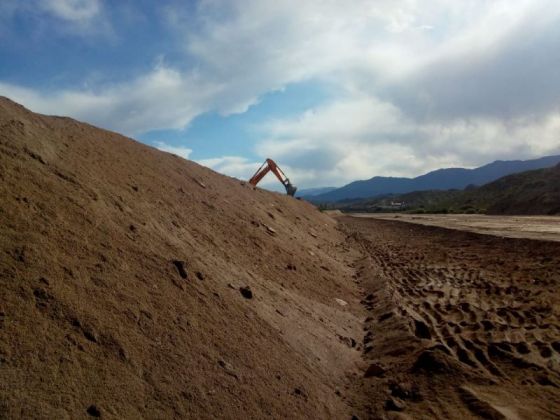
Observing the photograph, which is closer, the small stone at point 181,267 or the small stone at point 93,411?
the small stone at point 93,411

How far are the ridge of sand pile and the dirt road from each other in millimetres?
524

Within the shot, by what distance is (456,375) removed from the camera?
183 inches

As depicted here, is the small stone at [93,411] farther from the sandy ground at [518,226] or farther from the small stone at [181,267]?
the sandy ground at [518,226]

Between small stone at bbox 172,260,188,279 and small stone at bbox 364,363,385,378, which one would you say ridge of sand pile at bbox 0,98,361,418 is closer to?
small stone at bbox 172,260,188,279

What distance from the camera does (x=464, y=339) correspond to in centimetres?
590

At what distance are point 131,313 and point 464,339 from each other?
4.23 meters

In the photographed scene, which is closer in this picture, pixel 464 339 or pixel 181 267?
pixel 181 267

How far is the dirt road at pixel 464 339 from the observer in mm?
4289

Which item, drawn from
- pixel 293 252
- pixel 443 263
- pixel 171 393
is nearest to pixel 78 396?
pixel 171 393

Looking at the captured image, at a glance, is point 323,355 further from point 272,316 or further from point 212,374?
point 212,374

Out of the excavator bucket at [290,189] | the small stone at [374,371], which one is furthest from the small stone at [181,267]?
the excavator bucket at [290,189]

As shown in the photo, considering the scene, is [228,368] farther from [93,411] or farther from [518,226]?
[518,226]

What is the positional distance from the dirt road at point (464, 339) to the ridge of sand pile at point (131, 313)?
1.72 ft

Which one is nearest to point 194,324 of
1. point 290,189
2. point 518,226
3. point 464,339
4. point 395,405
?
point 395,405
